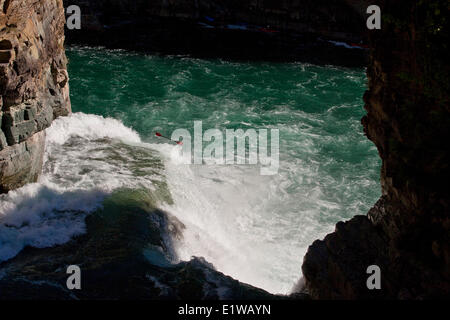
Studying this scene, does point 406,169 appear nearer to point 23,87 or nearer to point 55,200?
point 55,200

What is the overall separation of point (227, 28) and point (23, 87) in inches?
805

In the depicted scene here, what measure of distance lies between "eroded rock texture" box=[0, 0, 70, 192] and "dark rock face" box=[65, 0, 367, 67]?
14036mm

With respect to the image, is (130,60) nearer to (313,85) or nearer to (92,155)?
(313,85)

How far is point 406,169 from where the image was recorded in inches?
226

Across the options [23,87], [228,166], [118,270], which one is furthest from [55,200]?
[228,166]

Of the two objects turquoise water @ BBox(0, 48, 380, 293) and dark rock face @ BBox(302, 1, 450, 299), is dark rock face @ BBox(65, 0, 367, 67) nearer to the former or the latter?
turquoise water @ BBox(0, 48, 380, 293)

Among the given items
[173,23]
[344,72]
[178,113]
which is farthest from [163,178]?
[173,23]

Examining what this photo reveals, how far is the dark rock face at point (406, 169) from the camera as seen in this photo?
210 inches

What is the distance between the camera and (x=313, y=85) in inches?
813
